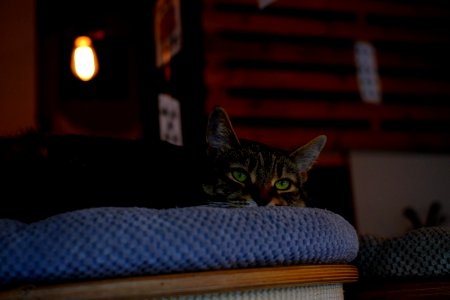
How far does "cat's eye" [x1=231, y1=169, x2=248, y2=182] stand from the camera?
142 cm

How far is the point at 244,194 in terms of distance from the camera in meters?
1.35

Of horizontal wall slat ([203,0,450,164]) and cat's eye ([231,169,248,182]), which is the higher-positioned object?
horizontal wall slat ([203,0,450,164])

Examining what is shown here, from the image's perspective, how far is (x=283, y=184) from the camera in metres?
1.49

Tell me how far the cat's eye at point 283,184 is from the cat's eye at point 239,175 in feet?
0.36

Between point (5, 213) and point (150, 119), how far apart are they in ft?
7.86

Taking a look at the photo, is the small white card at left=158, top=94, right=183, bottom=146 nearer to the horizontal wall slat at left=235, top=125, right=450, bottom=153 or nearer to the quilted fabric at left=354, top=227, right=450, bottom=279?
the horizontal wall slat at left=235, top=125, right=450, bottom=153

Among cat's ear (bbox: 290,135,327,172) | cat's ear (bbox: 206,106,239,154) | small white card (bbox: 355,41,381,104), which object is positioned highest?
small white card (bbox: 355,41,381,104)

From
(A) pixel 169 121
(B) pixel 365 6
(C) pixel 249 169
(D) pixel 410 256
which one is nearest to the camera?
(D) pixel 410 256

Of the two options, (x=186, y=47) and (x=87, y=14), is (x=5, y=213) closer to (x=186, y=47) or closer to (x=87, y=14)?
(x=186, y=47)

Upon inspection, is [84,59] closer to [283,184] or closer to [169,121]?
[169,121]

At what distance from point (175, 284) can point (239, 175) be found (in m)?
0.80

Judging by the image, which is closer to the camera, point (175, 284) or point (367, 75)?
point (175, 284)

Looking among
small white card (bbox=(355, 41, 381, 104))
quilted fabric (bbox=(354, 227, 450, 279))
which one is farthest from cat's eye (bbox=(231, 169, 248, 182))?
small white card (bbox=(355, 41, 381, 104))

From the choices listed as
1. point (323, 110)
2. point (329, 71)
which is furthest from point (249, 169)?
point (329, 71)
